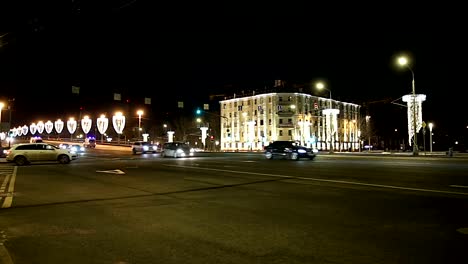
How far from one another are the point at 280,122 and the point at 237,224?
335 ft

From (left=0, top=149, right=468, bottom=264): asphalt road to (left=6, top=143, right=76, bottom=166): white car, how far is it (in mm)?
16191

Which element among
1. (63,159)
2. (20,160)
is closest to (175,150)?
(63,159)

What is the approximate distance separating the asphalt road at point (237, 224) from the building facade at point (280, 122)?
8743cm

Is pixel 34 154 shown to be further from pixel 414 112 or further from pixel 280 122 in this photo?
pixel 280 122

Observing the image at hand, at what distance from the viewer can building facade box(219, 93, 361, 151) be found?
354 feet

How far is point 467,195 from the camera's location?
11125mm

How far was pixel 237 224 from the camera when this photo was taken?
776cm

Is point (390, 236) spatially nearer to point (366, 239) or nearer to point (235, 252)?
point (366, 239)

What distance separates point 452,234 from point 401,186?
7.10m

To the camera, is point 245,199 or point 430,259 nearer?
point 430,259

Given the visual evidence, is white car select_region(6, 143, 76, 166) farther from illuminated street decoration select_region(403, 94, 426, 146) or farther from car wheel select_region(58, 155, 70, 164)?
illuminated street decoration select_region(403, 94, 426, 146)

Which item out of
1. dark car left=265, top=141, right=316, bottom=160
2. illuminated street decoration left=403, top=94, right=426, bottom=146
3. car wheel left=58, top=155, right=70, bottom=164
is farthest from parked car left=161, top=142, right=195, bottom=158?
illuminated street decoration left=403, top=94, right=426, bottom=146

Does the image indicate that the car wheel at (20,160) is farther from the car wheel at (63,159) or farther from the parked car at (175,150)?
the parked car at (175,150)

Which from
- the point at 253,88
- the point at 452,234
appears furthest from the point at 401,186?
the point at 253,88
